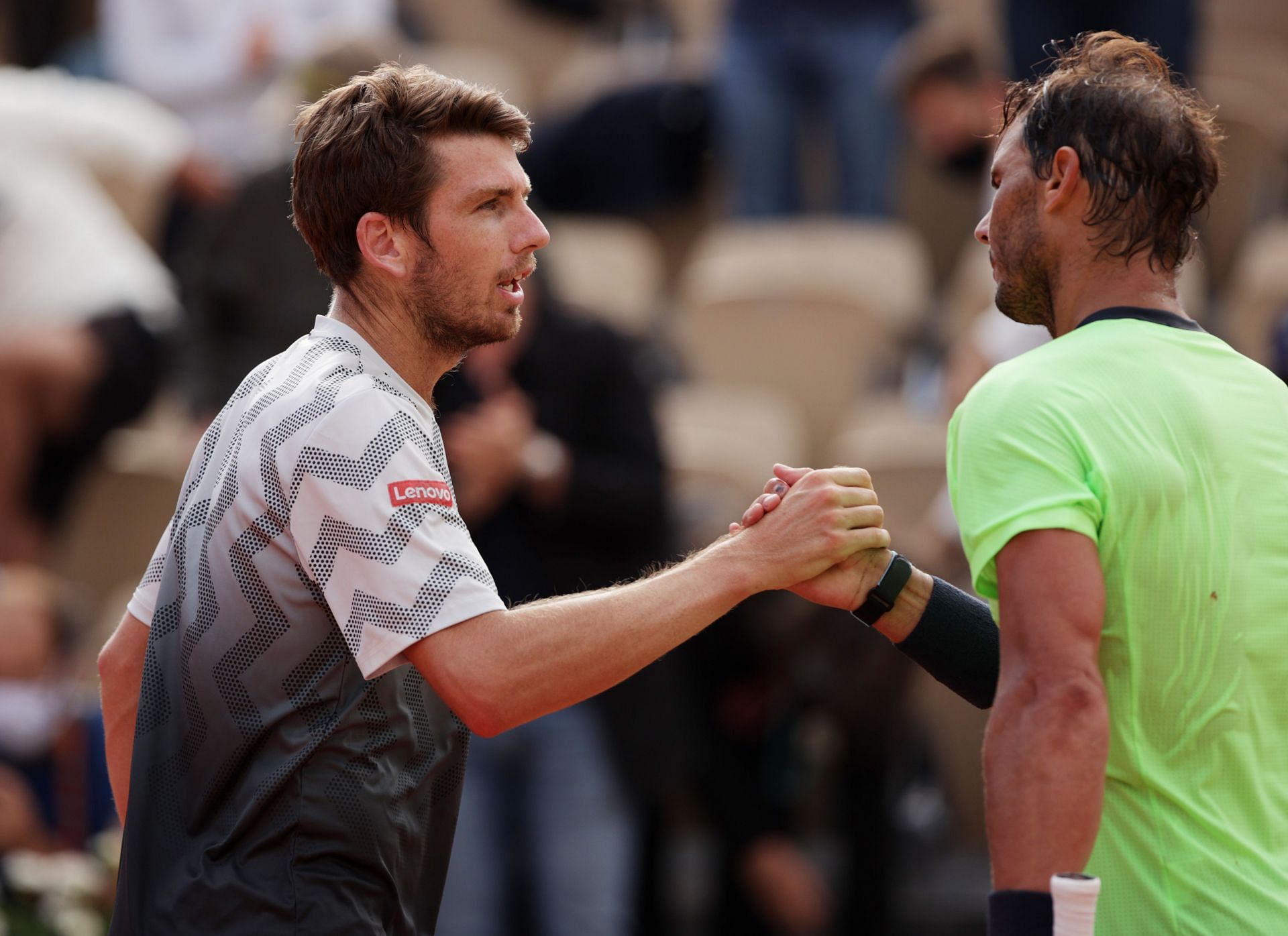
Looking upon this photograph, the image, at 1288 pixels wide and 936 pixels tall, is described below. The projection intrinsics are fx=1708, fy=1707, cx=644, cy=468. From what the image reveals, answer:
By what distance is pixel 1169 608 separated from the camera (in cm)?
212

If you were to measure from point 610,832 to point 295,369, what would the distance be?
8.49ft

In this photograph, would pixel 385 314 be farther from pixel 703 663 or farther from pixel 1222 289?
pixel 1222 289

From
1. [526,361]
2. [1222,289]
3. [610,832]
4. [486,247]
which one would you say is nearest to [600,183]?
[1222,289]

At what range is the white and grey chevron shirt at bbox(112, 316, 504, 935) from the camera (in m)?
2.18

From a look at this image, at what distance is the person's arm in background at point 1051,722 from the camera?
6.64ft

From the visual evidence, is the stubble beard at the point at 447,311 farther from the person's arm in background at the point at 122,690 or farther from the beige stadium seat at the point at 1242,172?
the beige stadium seat at the point at 1242,172

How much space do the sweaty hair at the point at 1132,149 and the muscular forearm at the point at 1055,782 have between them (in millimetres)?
615

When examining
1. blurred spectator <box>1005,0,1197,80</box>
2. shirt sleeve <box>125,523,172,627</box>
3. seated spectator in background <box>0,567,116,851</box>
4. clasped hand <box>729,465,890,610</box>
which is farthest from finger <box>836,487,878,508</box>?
blurred spectator <box>1005,0,1197,80</box>

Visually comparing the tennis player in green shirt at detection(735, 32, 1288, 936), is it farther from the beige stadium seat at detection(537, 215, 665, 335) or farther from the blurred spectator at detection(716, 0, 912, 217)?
the blurred spectator at detection(716, 0, 912, 217)

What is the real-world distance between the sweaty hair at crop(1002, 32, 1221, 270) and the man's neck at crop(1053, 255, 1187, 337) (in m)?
0.02

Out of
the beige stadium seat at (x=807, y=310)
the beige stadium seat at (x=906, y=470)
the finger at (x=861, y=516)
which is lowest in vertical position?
the beige stadium seat at (x=906, y=470)

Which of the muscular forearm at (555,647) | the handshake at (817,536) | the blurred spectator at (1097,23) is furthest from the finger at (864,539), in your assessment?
the blurred spectator at (1097,23)

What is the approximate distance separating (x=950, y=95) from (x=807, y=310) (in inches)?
40.0

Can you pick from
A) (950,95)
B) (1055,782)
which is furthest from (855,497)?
(950,95)
